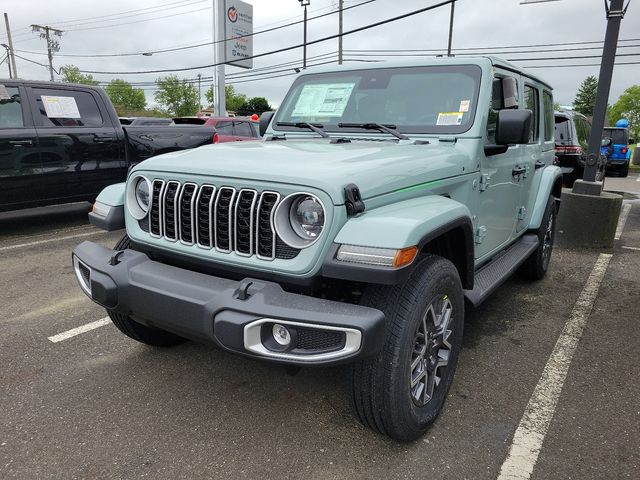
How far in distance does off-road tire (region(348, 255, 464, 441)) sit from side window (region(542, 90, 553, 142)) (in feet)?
10.6

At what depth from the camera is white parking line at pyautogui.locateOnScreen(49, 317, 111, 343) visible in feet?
11.7

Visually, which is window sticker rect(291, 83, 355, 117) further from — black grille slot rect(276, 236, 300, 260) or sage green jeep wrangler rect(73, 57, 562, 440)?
black grille slot rect(276, 236, 300, 260)

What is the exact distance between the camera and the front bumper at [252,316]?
6.29 ft

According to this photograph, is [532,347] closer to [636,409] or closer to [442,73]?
[636,409]

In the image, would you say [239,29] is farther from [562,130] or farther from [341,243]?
[341,243]

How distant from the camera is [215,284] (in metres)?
2.19

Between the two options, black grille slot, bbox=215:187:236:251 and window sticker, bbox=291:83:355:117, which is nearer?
black grille slot, bbox=215:187:236:251

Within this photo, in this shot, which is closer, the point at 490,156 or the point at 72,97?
the point at 490,156

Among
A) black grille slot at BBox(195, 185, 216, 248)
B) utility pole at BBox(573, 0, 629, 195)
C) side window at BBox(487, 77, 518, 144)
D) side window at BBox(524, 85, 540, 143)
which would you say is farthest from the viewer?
utility pole at BBox(573, 0, 629, 195)

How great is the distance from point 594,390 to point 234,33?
1449 inches

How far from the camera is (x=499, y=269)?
365cm

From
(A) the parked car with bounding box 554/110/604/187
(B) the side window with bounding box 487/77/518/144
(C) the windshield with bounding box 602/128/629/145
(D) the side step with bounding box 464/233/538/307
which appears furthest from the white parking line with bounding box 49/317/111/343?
(C) the windshield with bounding box 602/128/629/145

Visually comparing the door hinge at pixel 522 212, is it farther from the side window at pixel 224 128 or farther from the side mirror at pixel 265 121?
the side window at pixel 224 128

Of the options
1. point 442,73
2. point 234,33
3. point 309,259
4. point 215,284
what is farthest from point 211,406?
point 234,33
